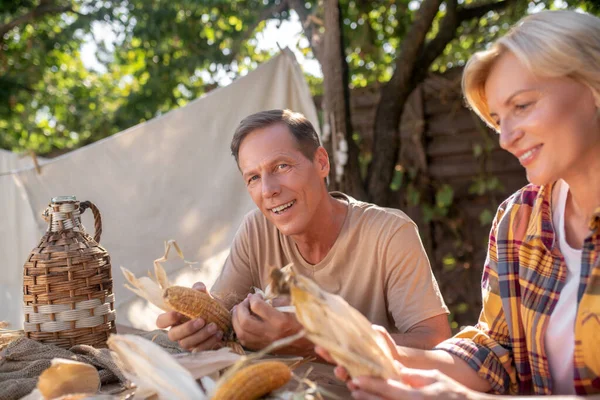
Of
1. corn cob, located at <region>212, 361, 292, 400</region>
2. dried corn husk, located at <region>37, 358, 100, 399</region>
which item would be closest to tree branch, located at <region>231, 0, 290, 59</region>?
dried corn husk, located at <region>37, 358, 100, 399</region>

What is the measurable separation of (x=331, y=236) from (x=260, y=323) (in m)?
0.59

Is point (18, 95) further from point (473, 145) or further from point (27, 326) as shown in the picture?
point (27, 326)

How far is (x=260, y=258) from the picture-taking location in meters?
2.18

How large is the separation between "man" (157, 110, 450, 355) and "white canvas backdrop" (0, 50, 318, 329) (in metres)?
1.18

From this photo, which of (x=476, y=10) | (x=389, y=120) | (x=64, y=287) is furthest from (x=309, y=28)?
(x=64, y=287)

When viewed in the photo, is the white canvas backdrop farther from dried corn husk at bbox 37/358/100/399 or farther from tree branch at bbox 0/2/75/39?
tree branch at bbox 0/2/75/39

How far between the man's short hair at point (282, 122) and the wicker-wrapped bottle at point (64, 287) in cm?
59

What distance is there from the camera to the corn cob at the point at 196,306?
1.53 m

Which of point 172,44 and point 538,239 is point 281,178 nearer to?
point 538,239

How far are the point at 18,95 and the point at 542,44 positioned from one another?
649cm

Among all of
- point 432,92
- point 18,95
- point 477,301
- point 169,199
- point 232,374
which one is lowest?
point 477,301

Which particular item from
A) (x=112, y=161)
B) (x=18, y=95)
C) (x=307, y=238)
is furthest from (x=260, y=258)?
(x=18, y=95)

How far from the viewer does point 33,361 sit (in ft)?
5.51

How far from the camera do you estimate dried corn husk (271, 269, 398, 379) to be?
1.10 m
